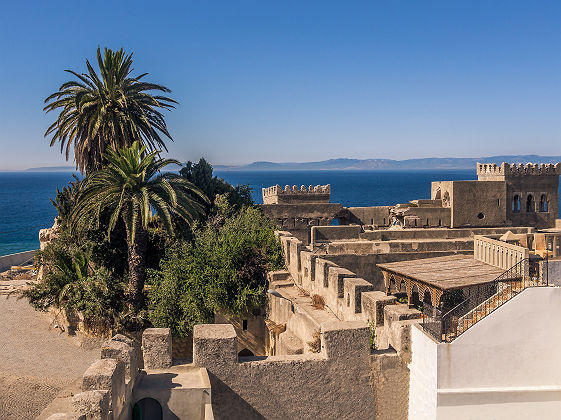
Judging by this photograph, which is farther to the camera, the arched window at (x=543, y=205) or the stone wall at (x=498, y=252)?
the arched window at (x=543, y=205)

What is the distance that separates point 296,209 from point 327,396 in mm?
16720

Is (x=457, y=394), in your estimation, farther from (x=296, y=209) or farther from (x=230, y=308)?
(x=296, y=209)

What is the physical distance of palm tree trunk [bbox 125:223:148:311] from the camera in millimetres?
20391

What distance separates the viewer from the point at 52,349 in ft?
70.6

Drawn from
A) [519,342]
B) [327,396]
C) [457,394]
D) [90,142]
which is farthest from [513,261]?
[90,142]

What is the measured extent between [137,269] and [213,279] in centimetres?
519

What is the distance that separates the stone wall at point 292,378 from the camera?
9016 millimetres

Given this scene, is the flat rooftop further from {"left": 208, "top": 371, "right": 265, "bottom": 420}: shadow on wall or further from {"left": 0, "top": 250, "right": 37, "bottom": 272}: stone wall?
{"left": 0, "top": 250, "right": 37, "bottom": 272}: stone wall

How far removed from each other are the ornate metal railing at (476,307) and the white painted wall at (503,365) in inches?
5.4

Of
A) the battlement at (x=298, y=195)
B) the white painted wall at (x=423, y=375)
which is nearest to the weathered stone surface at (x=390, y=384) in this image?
the white painted wall at (x=423, y=375)

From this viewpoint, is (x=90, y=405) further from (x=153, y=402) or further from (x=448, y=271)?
(x=448, y=271)

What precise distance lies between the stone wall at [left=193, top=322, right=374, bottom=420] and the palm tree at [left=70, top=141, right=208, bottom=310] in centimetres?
1033

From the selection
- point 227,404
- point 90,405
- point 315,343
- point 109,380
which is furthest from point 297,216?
point 90,405

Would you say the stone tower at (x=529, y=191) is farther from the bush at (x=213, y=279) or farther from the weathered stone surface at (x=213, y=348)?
the weathered stone surface at (x=213, y=348)
